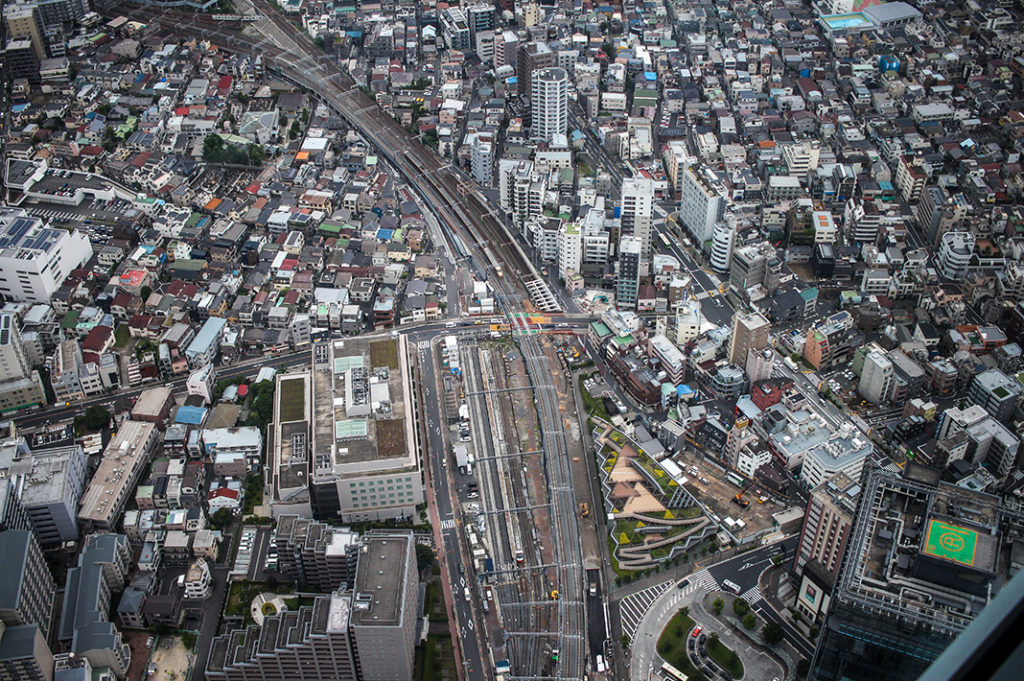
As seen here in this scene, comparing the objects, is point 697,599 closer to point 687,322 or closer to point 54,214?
point 687,322

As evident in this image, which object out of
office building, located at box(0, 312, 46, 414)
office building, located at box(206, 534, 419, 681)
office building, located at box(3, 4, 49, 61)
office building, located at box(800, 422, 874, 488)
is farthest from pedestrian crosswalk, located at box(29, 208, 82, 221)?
office building, located at box(800, 422, 874, 488)

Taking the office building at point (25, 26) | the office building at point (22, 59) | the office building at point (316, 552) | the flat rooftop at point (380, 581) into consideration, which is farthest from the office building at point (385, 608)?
the office building at point (25, 26)

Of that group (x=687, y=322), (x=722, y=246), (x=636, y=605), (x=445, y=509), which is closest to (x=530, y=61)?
(x=722, y=246)

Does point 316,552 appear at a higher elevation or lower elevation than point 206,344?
lower

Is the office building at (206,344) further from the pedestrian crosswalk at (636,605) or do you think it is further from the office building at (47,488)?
the pedestrian crosswalk at (636,605)

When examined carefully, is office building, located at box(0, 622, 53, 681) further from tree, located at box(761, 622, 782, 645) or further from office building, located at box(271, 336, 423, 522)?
tree, located at box(761, 622, 782, 645)

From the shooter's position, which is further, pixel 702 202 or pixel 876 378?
pixel 702 202
